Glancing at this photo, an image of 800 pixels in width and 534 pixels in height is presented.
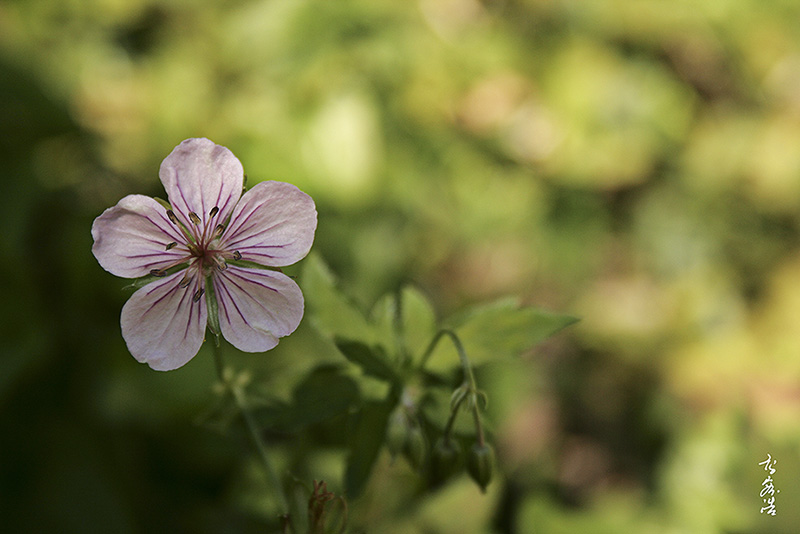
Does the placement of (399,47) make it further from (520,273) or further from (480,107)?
(520,273)

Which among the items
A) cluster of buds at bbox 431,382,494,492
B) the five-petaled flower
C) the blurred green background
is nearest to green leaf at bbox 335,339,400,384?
cluster of buds at bbox 431,382,494,492

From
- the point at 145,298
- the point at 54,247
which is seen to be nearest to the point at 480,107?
the point at 54,247

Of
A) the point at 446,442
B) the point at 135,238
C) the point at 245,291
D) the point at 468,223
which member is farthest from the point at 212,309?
the point at 468,223

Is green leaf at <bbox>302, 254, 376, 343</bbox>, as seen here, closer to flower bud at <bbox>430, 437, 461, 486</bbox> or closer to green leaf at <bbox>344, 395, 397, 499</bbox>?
green leaf at <bbox>344, 395, 397, 499</bbox>

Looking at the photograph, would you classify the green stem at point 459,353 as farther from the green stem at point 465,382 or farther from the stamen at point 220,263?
the stamen at point 220,263

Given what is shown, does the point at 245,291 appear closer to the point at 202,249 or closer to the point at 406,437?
the point at 202,249

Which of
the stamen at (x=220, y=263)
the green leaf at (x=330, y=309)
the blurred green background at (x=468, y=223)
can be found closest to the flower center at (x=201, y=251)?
the stamen at (x=220, y=263)
